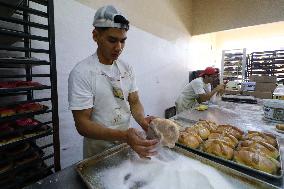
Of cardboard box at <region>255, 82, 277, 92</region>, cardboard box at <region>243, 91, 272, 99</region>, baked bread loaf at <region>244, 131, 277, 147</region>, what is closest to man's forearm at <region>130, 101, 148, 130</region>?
baked bread loaf at <region>244, 131, 277, 147</region>

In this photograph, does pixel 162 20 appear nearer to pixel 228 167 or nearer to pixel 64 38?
pixel 64 38

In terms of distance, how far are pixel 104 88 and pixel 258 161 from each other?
1039 mm

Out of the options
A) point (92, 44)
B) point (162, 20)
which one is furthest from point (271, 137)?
point (162, 20)

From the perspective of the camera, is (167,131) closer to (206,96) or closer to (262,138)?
(262,138)

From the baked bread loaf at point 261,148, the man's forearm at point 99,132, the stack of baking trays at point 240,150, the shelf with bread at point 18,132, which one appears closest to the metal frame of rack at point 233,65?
the stack of baking trays at point 240,150

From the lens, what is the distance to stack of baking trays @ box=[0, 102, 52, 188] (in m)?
1.11

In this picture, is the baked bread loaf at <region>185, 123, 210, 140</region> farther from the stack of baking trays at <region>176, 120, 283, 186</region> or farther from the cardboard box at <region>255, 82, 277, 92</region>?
the cardboard box at <region>255, 82, 277, 92</region>

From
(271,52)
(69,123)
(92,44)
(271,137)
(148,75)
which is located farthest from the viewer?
(271,52)

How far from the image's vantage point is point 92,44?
8.29 feet

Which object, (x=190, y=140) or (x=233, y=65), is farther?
(x=233, y=65)

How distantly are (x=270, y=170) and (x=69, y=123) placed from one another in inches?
80.1

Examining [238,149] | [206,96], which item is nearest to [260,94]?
[206,96]

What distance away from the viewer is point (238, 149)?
1110 mm

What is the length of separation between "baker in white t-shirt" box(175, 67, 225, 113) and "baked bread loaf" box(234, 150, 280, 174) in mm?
2462
